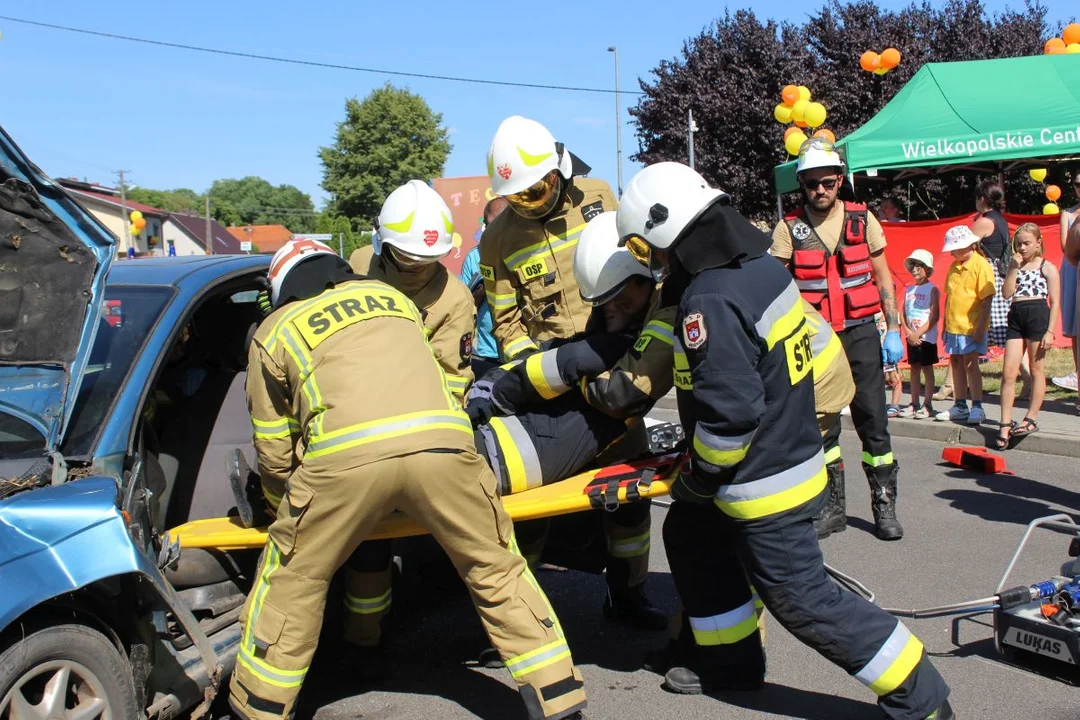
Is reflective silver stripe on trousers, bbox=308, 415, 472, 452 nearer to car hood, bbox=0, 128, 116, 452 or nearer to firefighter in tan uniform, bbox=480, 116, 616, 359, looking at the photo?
car hood, bbox=0, 128, 116, 452

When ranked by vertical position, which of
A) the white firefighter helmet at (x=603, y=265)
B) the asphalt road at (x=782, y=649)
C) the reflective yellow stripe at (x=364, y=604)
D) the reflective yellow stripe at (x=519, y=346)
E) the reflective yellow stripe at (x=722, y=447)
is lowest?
the asphalt road at (x=782, y=649)

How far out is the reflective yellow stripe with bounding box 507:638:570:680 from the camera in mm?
3250

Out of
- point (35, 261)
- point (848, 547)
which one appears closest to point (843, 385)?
point (848, 547)

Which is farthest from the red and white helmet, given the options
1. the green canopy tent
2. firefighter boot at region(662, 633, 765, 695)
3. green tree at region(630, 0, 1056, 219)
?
green tree at region(630, 0, 1056, 219)

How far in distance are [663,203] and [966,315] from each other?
20.7ft

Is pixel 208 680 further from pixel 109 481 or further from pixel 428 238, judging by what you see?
pixel 428 238

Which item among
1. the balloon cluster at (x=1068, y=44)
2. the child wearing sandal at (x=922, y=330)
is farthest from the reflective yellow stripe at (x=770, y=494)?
the balloon cluster at (x=1068, y=44)

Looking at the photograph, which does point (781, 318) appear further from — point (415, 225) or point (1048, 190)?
point (1048, 190)

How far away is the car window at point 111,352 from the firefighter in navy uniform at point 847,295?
11.5 ft

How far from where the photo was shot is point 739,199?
79.2 feet

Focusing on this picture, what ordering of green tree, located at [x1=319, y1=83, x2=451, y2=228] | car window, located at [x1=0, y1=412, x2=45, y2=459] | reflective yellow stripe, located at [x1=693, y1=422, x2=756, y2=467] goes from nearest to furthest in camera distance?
car window, located at [x1=0, y1=412, x2=45, y2=459]
reflective yellow stripe, located at [x1=693, y1=422, x2=756, y2=467]
green tree, located at [x1=319, y1=83, x2=451, y2=228]

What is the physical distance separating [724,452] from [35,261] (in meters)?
2.24

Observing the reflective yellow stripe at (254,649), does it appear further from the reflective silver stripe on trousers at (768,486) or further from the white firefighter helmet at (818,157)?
the white firefighter helmet at (818,157)

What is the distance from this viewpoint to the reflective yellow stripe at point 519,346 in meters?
4.73
